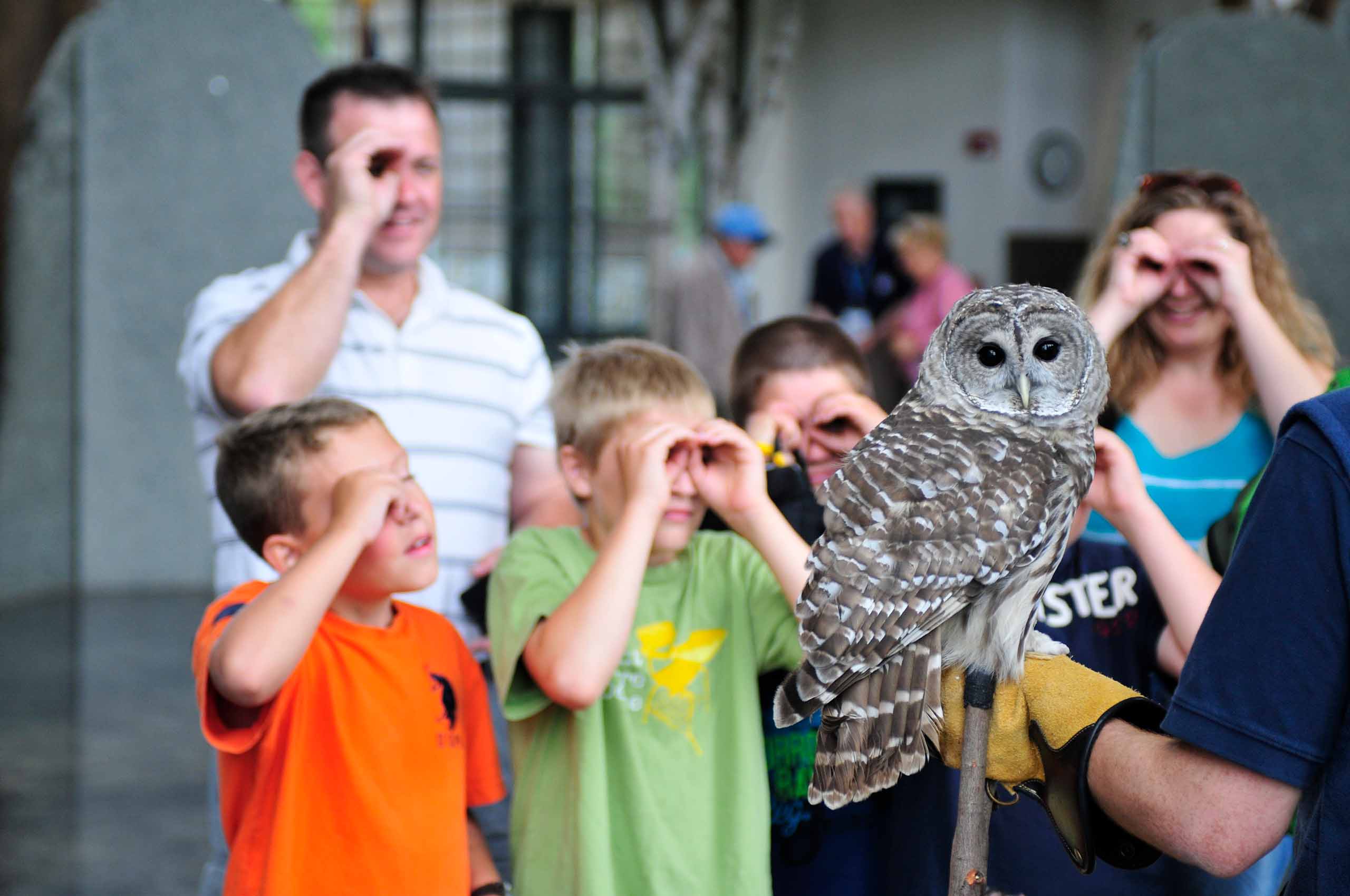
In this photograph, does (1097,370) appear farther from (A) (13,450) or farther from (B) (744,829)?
(A) (13,450)

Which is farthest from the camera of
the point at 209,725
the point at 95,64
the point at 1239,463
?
the point at 95,64

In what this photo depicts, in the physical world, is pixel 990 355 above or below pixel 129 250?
below

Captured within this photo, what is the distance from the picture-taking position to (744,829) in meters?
1.88

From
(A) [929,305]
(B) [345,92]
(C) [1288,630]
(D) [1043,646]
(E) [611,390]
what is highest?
(B) [345,92]

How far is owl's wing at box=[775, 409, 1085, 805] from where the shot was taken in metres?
1.35

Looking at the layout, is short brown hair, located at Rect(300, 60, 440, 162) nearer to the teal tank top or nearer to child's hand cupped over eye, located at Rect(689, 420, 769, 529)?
child's hand cupped over eye, located at Rect(689, 420, 769, 529)

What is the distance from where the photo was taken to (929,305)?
8.71 meters

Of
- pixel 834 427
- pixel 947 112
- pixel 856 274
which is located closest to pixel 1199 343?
pixel 834 427

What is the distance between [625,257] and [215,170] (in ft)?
17.9

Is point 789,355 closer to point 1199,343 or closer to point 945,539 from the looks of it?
point 1199,343

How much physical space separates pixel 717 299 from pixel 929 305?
1.45 meters

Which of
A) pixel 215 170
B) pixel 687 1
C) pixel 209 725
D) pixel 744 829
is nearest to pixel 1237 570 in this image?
pixel 744 829

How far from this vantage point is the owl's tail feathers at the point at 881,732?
4.51 feet

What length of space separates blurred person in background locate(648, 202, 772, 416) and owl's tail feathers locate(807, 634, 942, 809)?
683 centimetres
